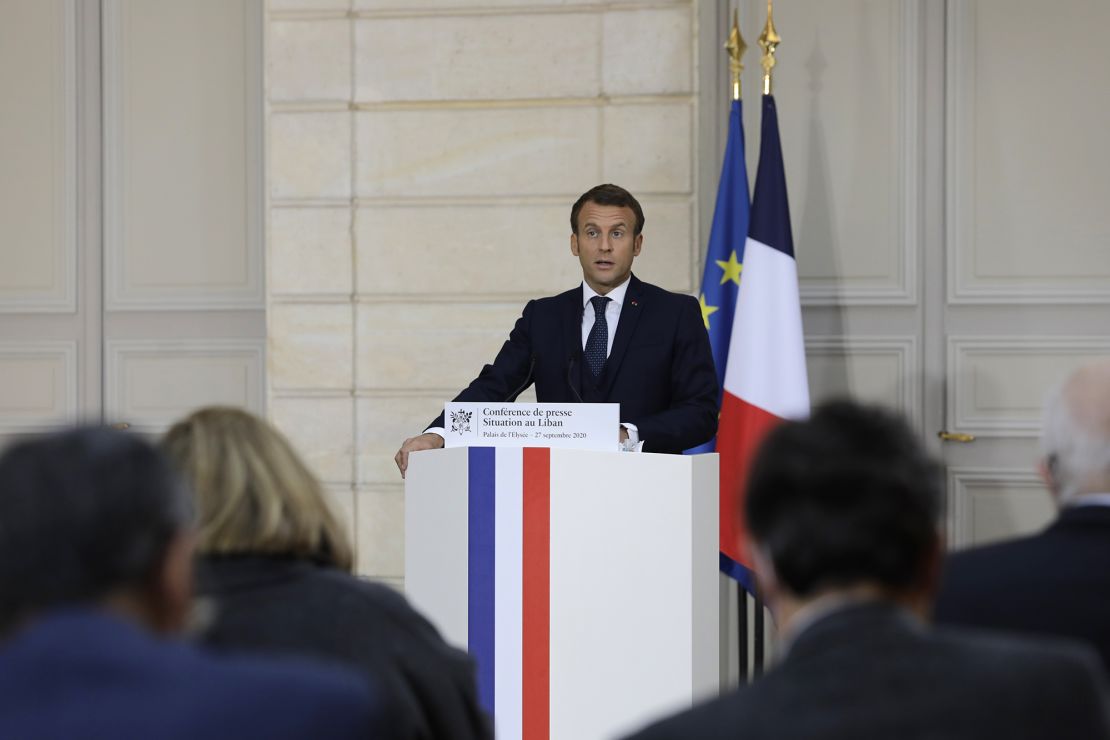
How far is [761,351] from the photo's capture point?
5.25 m

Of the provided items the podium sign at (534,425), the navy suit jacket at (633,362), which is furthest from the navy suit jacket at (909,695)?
the navy suit jacket at (633,362)

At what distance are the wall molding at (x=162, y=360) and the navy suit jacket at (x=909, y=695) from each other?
537 centimetres

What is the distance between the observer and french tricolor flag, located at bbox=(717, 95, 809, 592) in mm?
5156

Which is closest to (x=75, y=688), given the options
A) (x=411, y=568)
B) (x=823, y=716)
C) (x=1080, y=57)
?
(x=823, y=716)

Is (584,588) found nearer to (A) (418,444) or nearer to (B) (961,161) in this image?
(A) (418,444)

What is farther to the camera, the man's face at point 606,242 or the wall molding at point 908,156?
the wall molding at point 908,156

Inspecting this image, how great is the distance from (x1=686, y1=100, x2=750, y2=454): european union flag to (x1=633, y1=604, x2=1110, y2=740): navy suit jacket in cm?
416

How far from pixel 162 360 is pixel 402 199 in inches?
59.0

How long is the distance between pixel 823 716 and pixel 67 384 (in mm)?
5851

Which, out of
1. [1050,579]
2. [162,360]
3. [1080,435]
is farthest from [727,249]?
[1050,579]

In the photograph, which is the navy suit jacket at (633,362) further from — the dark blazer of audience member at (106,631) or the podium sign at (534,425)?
the dark blazer of audience member at (106,631)

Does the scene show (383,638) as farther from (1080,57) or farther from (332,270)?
(1080,57)

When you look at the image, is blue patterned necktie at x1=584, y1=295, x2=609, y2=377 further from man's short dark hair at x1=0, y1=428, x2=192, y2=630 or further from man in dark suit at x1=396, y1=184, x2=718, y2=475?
man's short dark hair at x1=0, y1=428, x2=192, y2=630

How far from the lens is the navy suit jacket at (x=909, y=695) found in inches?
47.0
